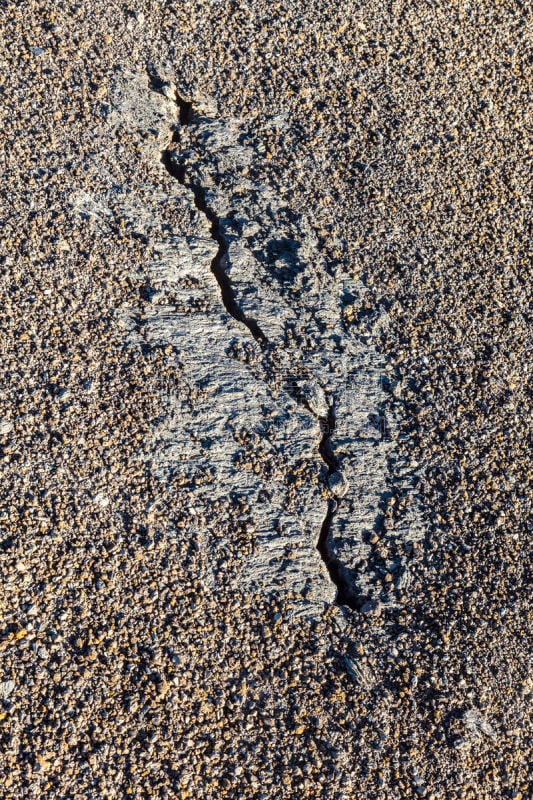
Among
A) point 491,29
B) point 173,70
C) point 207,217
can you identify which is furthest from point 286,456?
point 491,29

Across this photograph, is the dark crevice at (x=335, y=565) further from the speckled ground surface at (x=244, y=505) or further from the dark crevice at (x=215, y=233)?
the dark crevice at (x=215, y=233)

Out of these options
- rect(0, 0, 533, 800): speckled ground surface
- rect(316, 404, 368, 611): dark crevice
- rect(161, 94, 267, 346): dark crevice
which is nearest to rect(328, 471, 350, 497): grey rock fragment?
rect(316, 404, 368, 611): dark crevice

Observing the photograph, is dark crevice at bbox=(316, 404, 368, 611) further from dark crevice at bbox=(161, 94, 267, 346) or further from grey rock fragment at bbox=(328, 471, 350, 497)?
dark crevice at bbox=(161, 94, 267, 346)

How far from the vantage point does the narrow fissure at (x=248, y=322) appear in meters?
2.76

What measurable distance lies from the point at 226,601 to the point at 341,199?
186 centimetres

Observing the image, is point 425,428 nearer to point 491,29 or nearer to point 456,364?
point 456,364

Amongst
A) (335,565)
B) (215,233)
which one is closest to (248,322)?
(215,233)

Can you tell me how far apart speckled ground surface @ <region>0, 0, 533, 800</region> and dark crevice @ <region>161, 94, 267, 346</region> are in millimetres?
172

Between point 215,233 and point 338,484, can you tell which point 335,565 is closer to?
point 338,484

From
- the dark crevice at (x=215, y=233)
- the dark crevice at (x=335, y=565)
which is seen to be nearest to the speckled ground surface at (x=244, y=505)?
the dark crevice at (x=335, y=565)

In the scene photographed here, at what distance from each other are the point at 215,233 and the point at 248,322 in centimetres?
45

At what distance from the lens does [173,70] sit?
3436mm

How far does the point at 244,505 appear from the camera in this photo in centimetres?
276

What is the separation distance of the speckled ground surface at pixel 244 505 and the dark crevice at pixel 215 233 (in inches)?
6.8
